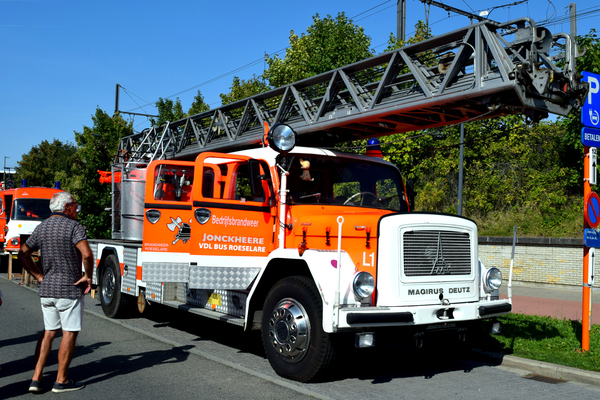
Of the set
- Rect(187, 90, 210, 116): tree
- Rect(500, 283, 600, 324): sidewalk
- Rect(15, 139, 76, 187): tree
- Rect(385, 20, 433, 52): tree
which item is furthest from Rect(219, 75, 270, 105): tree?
Rect(15, 139, 76, 187): tree

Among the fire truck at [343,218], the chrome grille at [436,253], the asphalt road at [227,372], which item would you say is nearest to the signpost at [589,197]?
the fire truck at [343,218]

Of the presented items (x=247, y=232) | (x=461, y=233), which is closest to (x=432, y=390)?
(x=461, y=233)

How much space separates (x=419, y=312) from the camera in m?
5.66

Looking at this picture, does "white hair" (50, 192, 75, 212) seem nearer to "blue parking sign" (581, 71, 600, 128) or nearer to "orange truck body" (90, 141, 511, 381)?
"orange truck body" (90, 141, 511, 381)

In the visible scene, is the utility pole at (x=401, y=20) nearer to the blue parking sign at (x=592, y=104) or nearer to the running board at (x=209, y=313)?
the blue parking sign at (x=592, y=104)

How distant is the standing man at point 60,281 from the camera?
5.42 meters

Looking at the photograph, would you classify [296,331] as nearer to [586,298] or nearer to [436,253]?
[436,253]

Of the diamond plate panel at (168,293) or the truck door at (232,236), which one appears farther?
the diamond plate panel at (168,293)

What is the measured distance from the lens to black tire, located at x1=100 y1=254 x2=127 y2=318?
32.4ft

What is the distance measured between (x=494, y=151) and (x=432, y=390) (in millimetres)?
18430

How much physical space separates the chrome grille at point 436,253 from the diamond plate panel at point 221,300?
7.40 ft

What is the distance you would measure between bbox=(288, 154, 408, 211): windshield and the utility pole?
56.8 feet

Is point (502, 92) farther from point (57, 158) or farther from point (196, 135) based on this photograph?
point (57, 158)

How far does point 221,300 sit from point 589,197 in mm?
4981
